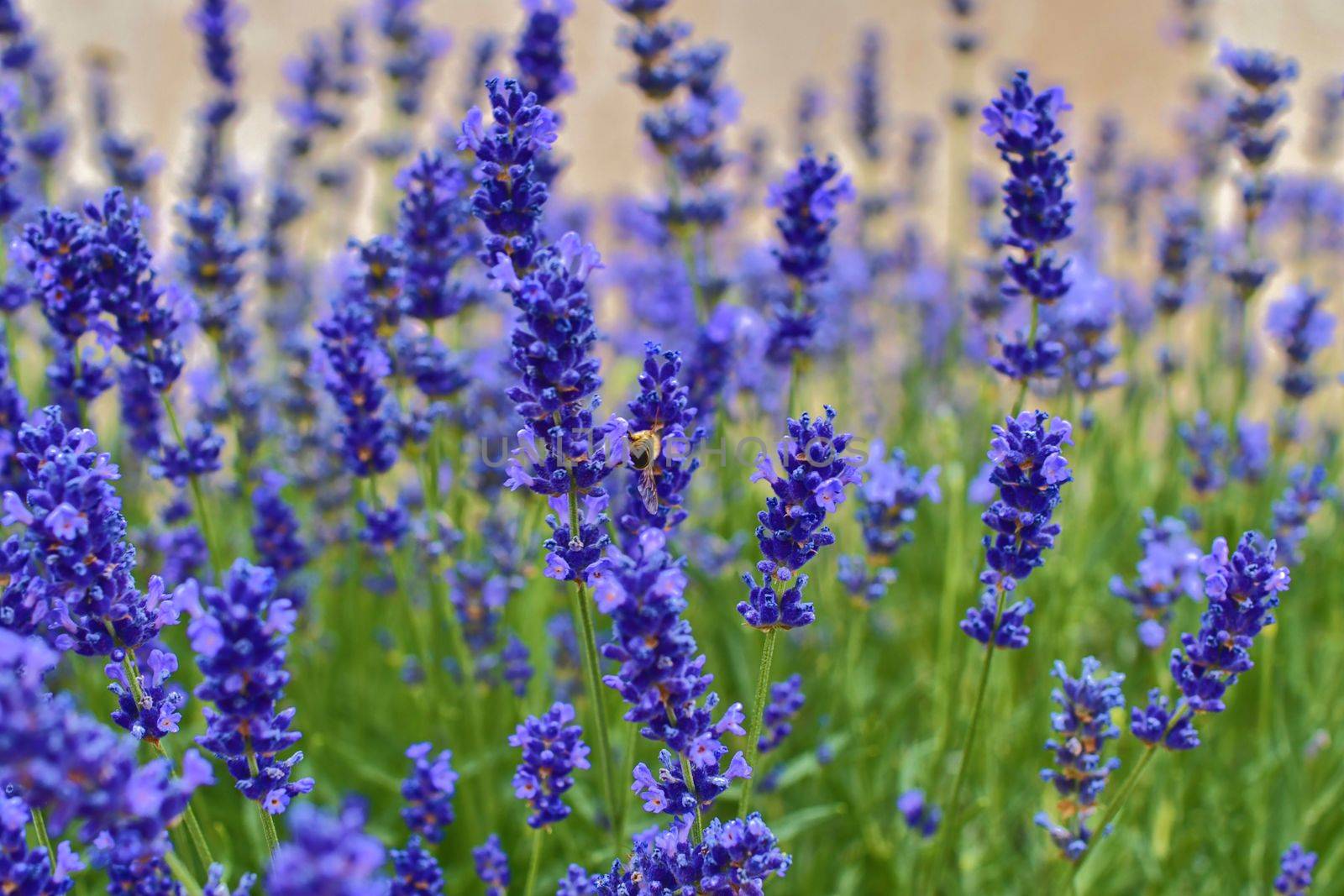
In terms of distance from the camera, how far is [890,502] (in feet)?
8.27

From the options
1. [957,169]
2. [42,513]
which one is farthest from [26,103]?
[957,169]

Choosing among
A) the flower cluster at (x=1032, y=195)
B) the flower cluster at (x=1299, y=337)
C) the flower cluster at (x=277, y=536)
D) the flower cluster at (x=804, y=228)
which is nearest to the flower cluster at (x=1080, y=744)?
the flower cluster at (x=1032, y=195)

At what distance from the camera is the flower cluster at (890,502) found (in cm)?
249

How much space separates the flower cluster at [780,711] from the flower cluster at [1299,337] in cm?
178

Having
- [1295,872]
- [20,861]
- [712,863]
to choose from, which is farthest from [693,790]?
[1295,872]

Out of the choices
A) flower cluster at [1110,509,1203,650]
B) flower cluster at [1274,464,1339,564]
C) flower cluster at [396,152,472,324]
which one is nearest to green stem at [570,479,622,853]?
flower cluster at [396,152,472,324]

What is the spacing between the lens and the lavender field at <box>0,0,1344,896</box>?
5.21 ft

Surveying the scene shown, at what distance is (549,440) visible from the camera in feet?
5.55

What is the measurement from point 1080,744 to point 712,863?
0.73 meters

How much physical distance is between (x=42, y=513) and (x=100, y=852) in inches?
16.9

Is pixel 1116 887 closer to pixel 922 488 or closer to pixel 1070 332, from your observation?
pixel 922 488

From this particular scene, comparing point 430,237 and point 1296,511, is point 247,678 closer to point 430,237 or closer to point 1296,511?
point 430,237

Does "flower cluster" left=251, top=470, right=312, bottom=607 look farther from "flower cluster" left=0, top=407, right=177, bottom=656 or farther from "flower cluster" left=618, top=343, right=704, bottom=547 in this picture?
"flower cluster" left=618, top=343, right=704, bottom=547

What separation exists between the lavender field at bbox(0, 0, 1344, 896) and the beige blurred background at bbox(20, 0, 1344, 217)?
324 cm
